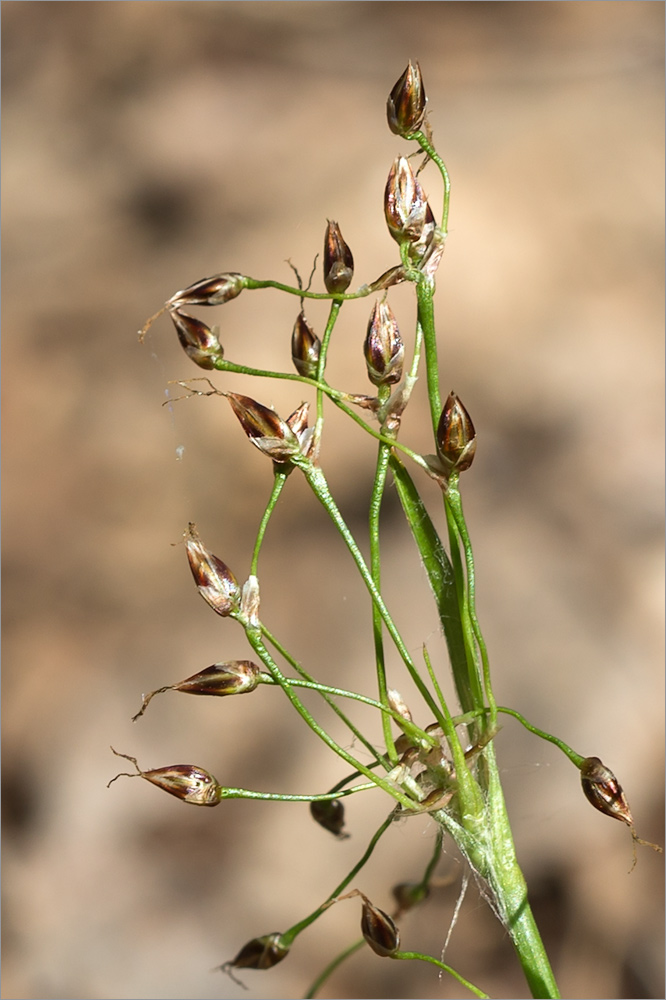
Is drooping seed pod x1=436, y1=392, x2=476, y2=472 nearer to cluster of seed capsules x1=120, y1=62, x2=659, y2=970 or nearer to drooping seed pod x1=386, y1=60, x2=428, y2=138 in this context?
cluster of seed capsules x1=120, y1=62, x2=659, y2=970

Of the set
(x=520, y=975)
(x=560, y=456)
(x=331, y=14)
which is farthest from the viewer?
(x=331, y=14)

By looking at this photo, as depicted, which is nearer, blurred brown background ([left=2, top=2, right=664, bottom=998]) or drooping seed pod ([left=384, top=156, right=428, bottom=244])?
drooping seed pod ([left=384, top=156, right=428, bottom=244])

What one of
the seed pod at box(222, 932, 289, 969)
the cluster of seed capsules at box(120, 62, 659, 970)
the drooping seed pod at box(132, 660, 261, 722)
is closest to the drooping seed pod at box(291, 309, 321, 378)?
the cluster of seed capsules at box(120, 62, 659, 970)

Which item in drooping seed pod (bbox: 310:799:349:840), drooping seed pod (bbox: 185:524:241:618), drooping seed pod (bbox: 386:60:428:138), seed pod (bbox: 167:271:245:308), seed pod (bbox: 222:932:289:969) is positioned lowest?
seed pod (bbox: 222:932:289:969)

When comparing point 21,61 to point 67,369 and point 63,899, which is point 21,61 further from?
point 63,899

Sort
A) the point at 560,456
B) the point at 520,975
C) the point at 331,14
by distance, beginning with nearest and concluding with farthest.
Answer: the point at 520,975, the point at 560,456, the point at 331,14

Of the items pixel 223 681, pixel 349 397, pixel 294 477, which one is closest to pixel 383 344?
pixel 349 397

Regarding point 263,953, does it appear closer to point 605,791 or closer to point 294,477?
point 605,791

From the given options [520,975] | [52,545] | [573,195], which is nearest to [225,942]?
[520,975]
